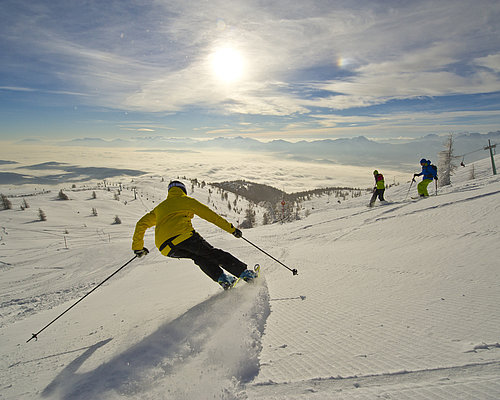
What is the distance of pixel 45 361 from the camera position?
292cm

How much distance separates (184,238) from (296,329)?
218 centimetres

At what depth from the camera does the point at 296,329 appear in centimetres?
302

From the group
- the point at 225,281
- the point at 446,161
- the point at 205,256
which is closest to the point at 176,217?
the point at 205,256

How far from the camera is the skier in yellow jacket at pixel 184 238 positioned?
407 cm

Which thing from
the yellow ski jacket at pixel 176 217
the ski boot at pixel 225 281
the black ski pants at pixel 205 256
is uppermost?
the yellow ski jacket at pixel 176 217

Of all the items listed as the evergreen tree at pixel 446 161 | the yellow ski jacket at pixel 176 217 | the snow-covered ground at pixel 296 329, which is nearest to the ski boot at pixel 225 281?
the snow-covered ground at pixel 296 329

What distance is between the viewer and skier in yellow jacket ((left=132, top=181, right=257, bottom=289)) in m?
4.07

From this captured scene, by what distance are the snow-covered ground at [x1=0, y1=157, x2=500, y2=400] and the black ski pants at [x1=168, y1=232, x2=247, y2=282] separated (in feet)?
1.49

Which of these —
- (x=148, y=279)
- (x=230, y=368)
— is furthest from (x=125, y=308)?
(x=230, y=368)

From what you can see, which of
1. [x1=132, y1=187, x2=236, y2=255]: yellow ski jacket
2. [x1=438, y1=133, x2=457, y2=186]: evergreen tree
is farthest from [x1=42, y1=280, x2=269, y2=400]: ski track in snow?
[x1=438, y1=133, x2=457, y2=186]: evergreen tree

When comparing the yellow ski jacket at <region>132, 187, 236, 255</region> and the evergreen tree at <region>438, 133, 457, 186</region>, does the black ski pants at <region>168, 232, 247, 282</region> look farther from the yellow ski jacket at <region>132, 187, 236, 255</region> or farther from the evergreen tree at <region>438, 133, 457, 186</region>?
the evergreen tree at <region>438, 133, 457, 186</region>

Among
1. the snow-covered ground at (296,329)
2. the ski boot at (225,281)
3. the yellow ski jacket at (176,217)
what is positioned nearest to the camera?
the snow-covered ground at (296,329)

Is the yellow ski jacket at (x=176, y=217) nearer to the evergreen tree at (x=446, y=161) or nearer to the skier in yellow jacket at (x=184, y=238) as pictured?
the skier in yellow jacket at (x=184, y=238)

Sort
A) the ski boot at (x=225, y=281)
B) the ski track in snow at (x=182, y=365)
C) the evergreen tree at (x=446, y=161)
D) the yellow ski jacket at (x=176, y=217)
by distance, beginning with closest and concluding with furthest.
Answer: the ski track in snow at (x=182, y=365) → the yellow ski jacket at (x=176, y=217) → the ski boot at (x=225, y=281) → the evergreen tree at (x=446, y=161)
